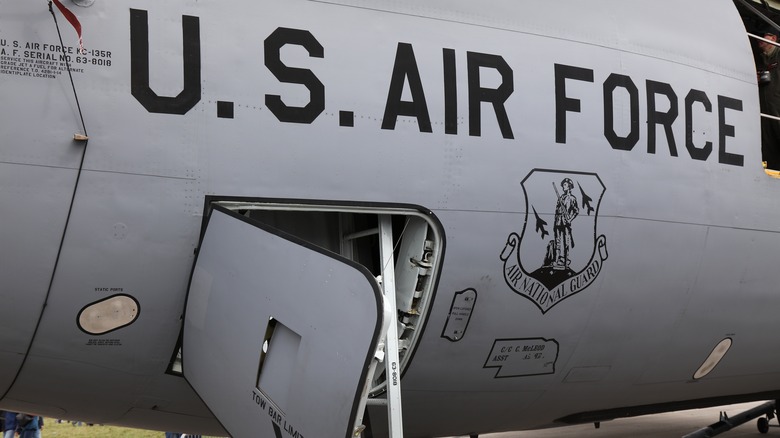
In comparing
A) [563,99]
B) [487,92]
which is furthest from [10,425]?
[563,99]

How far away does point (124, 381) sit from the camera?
498 centimetres

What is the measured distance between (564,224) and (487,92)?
106 centimetres

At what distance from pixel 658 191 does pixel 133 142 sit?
3.72 m

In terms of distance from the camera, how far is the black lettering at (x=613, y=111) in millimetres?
5883

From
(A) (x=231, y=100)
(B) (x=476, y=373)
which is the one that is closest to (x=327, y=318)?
(A) (x=231, y=100)

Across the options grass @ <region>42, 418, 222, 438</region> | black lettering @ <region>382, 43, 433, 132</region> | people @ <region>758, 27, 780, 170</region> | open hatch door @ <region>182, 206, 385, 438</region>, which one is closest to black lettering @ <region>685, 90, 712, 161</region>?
people @ <region>758, 27, 780, 170</region>

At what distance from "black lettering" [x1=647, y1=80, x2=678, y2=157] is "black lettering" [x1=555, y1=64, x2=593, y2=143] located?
2.17 ft

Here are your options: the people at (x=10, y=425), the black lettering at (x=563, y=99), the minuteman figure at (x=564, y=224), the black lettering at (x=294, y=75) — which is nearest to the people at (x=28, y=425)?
the people at (x=10, y=425)

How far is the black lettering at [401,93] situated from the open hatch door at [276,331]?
1.21 meters

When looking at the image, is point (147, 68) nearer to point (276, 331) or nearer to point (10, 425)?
point (276, 331)

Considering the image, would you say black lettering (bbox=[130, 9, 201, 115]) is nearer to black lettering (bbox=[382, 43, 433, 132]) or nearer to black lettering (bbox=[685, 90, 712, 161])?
black lettering (bbox=[382, 43, 433, 132])

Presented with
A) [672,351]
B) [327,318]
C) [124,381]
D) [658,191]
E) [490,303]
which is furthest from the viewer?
[672,351]

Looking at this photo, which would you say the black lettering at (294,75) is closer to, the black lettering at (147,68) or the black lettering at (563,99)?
the black lettering at (147,68)

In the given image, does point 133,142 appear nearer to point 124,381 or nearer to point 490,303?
point 124,381
